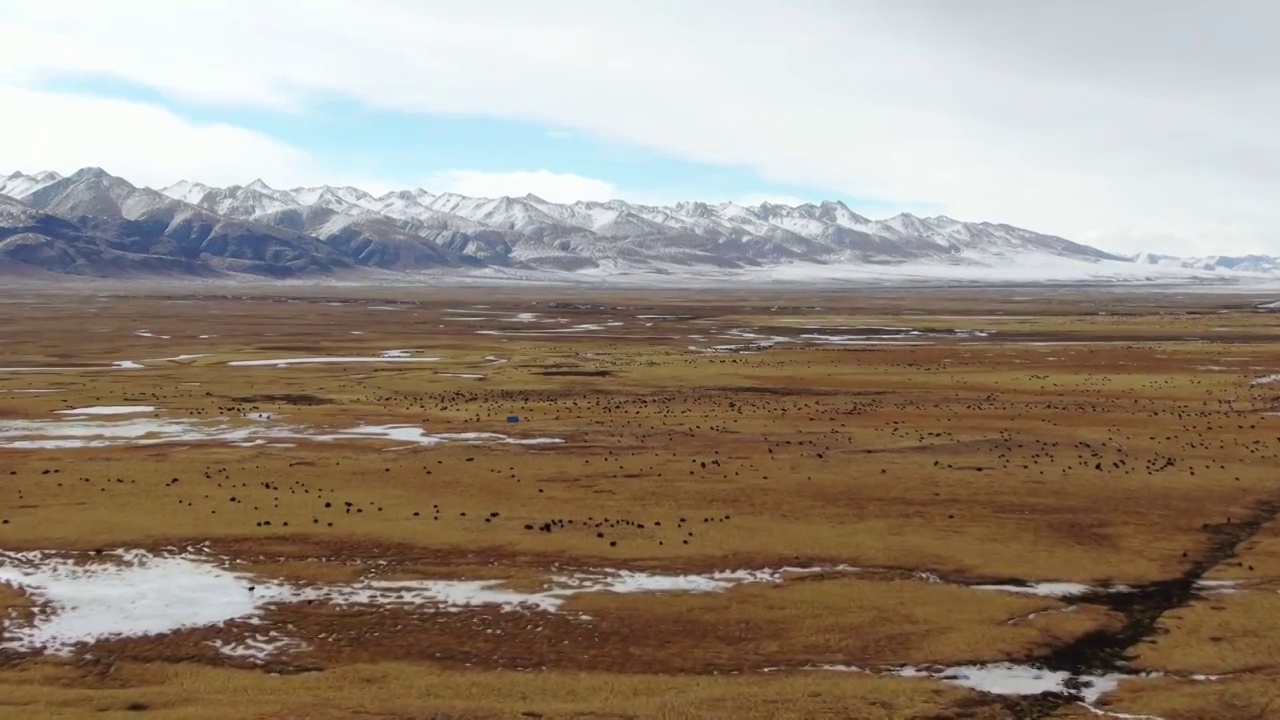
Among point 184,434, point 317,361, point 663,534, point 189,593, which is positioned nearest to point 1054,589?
point 663,534

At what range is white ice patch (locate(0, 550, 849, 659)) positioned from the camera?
20000 mm

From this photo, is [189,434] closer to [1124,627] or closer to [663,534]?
[663,534]

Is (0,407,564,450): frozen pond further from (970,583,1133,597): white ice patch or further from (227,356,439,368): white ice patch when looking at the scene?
(227,356,439,368): white ice patch

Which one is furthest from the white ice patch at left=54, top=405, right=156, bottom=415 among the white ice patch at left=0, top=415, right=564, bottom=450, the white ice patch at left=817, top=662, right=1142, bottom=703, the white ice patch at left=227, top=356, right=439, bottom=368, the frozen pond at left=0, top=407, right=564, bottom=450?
the white ice patch at left=817, top=662, right=1142, bottom=703

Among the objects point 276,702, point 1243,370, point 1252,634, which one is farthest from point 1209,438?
point 276,702

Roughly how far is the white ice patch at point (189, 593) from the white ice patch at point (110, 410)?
2631cm

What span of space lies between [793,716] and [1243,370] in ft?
217

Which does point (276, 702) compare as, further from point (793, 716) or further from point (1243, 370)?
point (1243, 370)

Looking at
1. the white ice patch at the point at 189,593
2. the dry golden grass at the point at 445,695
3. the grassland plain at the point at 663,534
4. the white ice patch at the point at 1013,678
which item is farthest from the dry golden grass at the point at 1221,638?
the white ice patch at the point at 189,593

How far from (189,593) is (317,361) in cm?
5683

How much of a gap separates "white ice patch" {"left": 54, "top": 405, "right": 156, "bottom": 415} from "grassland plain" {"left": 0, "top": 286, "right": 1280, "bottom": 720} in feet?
1.17

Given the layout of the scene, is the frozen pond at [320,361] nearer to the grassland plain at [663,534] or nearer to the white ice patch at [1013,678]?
the grassland plain at [663,534]

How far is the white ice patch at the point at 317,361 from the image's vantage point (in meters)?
73.9

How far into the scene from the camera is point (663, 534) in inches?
1085
